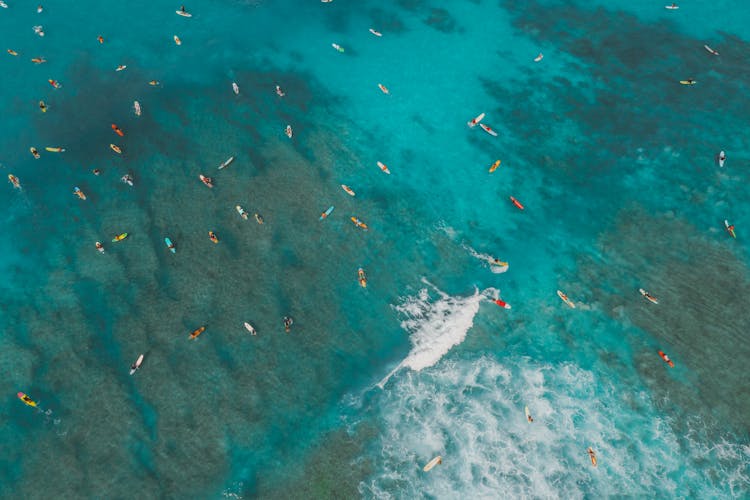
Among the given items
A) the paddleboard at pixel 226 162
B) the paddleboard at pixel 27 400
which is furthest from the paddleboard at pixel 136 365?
the paddleboard at pixel 226 162

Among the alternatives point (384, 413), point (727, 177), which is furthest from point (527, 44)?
point (384, 413)

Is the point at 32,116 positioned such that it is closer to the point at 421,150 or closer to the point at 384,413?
the point at 421,150

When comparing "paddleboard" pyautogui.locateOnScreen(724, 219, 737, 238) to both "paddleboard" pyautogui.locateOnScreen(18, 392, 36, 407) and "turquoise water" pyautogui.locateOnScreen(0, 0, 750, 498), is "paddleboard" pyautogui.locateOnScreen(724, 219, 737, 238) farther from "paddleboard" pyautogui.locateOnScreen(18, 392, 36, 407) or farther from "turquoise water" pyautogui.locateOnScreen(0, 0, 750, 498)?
"paddleboard" pyautogui.locateOnScreen(18, 392, 36, 407)

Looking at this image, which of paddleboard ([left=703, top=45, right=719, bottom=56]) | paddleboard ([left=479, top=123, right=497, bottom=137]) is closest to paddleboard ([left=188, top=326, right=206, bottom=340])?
paddleboard ([left=479, top=123, right=497, bottom=137])

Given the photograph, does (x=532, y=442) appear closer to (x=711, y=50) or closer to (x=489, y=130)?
(x=489, y=130)

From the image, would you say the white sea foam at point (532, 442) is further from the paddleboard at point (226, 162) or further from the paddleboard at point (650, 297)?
the paddleboard at point (226, 162)

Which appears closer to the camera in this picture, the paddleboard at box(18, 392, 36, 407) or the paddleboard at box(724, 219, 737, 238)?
the paddleboard at box(18, 392, 36, 407)
